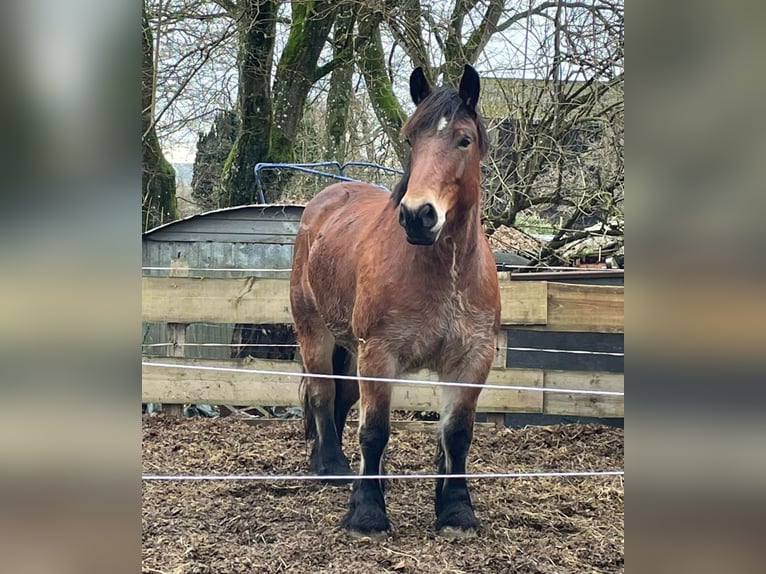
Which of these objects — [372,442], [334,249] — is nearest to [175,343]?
[334,249]

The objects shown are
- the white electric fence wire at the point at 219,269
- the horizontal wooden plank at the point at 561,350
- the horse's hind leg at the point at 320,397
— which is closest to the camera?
the horse's hind leg at the point at 320,397

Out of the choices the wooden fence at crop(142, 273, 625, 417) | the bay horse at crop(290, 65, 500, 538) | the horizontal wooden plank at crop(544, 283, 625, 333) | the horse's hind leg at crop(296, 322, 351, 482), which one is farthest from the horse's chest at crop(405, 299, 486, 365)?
the horizontal wooden plank at crop(544, 283, 625, 333)

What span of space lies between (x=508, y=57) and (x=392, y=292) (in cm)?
243

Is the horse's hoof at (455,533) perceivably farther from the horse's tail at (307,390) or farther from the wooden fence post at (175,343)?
the wooden fence post at (175,343)

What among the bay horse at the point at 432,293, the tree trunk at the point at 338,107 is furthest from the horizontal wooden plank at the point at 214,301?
the bay horse at the point at 432,293

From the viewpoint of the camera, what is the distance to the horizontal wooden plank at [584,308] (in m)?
3.96

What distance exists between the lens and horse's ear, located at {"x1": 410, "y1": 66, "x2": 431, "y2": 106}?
265 centimetres

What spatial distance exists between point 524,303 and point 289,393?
5.02 feet

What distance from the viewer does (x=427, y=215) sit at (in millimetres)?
2408

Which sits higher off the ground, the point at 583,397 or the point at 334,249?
the point at 334,249

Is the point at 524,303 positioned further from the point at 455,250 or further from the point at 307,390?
the point at 455,250

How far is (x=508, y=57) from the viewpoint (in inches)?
176

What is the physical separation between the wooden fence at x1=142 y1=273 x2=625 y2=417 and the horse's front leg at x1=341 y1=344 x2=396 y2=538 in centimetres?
132
